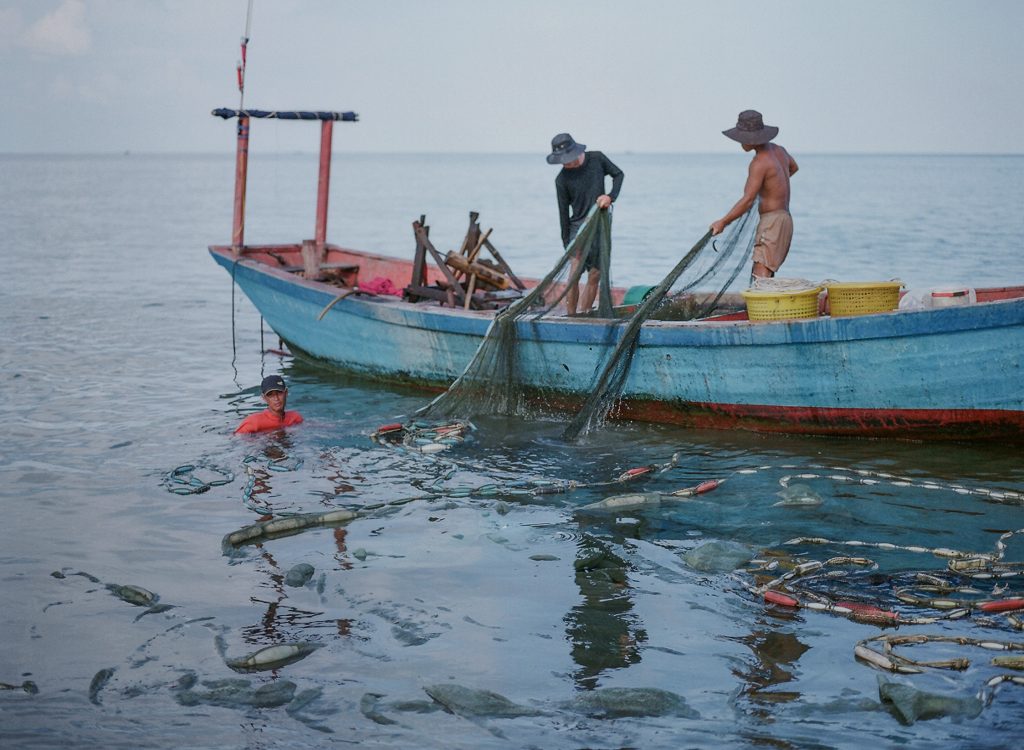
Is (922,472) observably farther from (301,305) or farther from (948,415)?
(301,305)

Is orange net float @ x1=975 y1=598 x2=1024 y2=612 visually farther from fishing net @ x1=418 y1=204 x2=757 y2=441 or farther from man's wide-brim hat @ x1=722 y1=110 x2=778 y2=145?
man's wide-brim hat @ x1=722 y1=110 x2=778 y2=145

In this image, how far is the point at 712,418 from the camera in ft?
31.1

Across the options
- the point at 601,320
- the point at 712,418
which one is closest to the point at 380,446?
the point at 601,320

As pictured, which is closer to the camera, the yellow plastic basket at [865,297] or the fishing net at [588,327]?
the yellow plastic basket at [865,297]

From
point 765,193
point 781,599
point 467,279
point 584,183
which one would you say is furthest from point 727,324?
point 467,279

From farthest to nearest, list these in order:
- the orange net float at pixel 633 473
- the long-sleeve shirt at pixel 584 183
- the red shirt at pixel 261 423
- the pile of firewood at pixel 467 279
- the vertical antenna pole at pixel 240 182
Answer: the vertical antenna pole at pixel 240 182 → the pile of firewood at pixel 467 279 → the long-sleeve shirt at pixel 584 183 → the red shirt at pixel 261 423 → the orange net float at pixel 633 473

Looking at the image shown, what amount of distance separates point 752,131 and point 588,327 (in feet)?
6.97

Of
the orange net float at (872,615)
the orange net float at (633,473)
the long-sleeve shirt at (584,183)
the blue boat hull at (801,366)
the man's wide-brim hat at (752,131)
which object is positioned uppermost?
the man's wide-brim hat at (752,131)

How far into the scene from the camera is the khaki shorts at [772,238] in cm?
934

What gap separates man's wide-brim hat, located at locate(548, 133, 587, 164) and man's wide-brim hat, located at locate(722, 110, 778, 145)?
1.43 meters

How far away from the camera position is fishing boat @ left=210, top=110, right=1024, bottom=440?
8102mm

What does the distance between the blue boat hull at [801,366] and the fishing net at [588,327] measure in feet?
0.16

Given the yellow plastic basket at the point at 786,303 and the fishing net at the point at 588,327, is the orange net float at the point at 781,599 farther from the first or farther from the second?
the fishing net at the point at 588,327

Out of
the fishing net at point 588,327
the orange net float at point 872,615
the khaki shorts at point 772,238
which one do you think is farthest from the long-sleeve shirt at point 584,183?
the orange net float at point 872,615
